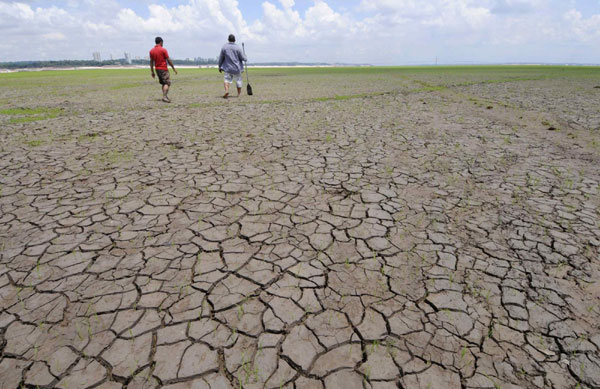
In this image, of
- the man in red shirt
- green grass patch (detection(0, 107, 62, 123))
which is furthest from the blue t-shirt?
green grass patch (detection(0, 107, 62, 123))

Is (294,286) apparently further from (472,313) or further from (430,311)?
(472,313)

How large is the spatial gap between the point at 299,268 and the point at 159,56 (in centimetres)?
1010

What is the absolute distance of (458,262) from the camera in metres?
2.84

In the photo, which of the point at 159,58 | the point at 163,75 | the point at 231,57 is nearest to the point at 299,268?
the point at 231,57

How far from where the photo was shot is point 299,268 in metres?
2.77

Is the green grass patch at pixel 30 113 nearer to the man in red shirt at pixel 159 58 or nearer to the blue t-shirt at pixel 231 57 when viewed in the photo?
the man in red shirt at pixel 159 58

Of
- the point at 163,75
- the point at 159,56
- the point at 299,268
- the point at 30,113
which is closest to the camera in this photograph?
the point at 299,268

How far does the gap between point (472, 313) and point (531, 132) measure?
7098mm

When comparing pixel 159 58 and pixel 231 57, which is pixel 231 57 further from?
pixel 159 58

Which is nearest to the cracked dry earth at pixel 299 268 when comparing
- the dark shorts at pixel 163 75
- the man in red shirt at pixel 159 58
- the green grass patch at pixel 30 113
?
the green grass patch at pixel 30 113

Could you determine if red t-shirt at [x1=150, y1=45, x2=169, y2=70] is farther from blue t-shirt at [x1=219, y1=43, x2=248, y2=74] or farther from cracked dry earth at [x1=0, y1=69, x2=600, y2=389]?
cracked dry earth at [x1=0, y1=69, x2=600, y2=389]

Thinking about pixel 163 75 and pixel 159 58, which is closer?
pixel 159 58

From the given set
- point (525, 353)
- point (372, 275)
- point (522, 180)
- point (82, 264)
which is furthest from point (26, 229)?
point (522, 180)

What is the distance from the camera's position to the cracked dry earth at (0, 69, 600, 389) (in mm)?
1921
